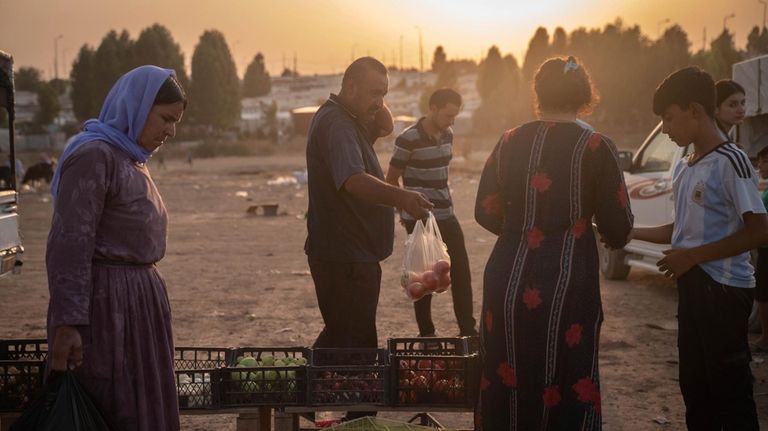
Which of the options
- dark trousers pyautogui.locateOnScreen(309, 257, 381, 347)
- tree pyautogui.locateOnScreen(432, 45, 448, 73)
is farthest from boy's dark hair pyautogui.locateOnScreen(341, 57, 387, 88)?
tree pyautogui.locateOnScreen(432, 45, 448, 73)

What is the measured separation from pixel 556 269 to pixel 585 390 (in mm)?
528

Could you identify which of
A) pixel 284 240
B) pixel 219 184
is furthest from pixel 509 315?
pixel 219 184

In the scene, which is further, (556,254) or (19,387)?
(19,387)

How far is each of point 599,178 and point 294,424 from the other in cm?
235

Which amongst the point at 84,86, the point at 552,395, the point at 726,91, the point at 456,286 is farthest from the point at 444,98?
the point at 84,86

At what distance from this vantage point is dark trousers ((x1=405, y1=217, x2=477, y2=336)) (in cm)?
750

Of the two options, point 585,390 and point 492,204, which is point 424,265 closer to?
point 492,204

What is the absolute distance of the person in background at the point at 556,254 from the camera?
145 inches

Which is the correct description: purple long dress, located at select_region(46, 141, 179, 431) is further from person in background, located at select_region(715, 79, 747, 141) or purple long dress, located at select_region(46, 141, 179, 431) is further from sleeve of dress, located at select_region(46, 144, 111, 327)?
person in background, located at select_region(715, 79, 747, 141)

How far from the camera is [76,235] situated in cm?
341

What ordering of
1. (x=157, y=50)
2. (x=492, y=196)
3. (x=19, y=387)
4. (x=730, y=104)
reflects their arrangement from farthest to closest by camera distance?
(x=157, y=50), (x=730, y=104), (x=19, y=387), (x=492, y=196)

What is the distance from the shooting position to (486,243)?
15.8m

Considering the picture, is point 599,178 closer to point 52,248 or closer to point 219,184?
point 52,248

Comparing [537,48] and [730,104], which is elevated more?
[537,48]
